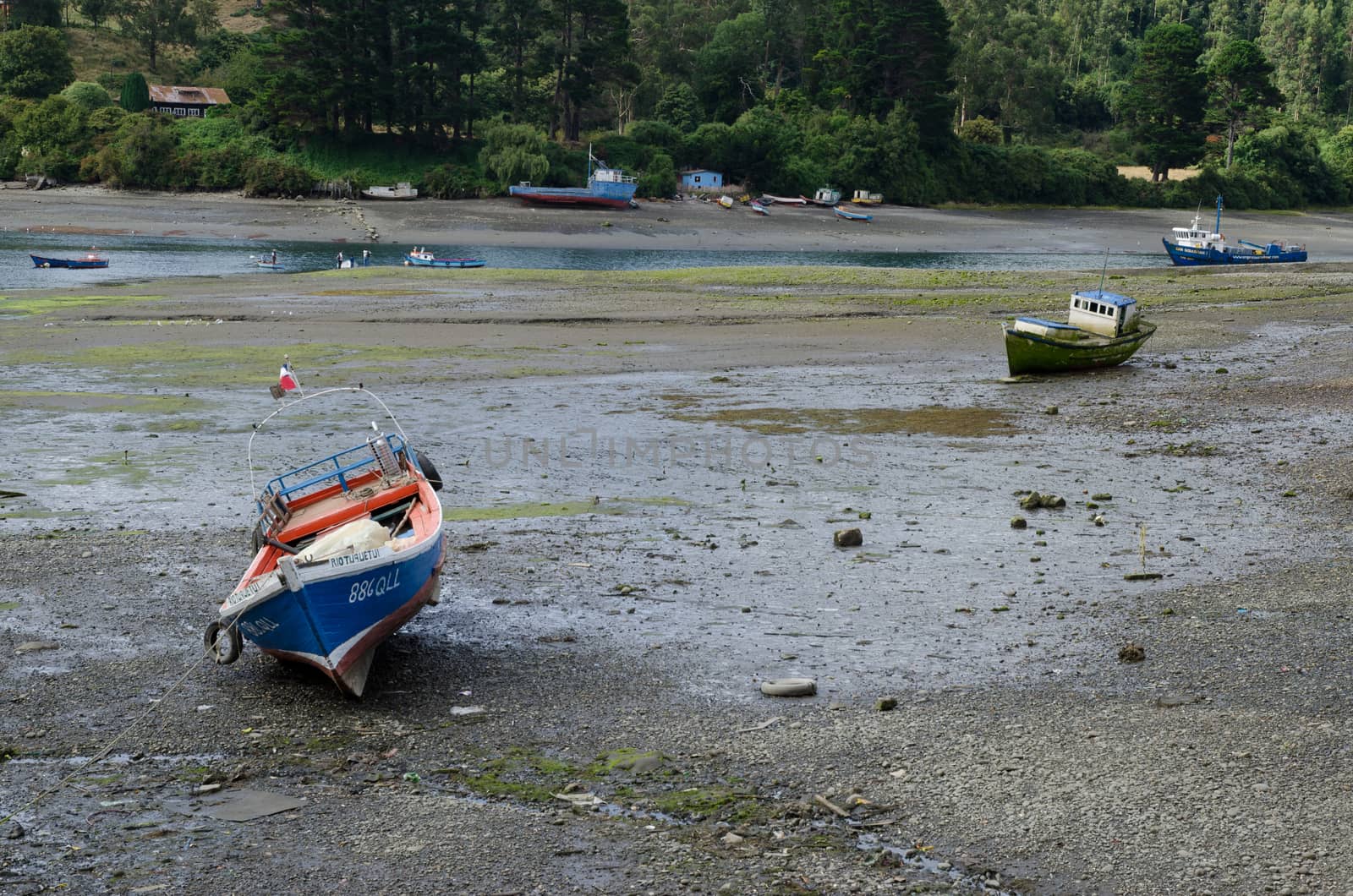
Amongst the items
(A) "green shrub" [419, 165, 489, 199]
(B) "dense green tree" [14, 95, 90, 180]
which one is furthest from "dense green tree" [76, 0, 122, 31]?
(A) "green shrub" [419, 165, 489, 199]

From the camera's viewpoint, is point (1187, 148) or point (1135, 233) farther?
point (1187, 148)

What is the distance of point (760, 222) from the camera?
296 ft

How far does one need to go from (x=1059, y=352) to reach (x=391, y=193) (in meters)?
71.4

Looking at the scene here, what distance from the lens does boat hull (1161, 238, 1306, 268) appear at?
65.5 m

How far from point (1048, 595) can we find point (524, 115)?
9712 cm

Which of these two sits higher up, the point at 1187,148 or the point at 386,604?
the point at 1187,148

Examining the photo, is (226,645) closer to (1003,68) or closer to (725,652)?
(725,652)

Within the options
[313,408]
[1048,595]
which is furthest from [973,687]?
[313,408]

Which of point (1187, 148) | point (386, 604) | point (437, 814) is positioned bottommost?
point (437, 814)

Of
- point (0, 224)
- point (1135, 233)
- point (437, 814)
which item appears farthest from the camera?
point (1135, 233)

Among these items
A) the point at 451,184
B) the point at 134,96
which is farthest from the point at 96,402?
the point at 134,96

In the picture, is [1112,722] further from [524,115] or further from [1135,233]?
[524,115]

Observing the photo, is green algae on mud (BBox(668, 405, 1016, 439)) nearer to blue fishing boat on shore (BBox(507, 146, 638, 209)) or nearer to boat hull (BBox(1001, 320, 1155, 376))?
boat hull (BBox(1001, 320, 1155, 376))

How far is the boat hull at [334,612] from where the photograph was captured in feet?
37.4
